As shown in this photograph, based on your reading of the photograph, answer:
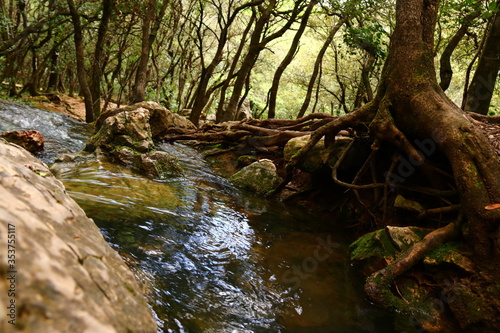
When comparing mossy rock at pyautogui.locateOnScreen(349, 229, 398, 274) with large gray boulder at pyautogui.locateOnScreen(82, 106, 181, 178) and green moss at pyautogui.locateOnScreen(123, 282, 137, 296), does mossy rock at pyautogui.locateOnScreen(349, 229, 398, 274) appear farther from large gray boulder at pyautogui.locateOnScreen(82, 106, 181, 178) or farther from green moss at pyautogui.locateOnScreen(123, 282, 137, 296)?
large gray boulder at pyautogui.locateOnScreen(82, 106, 181, 178)

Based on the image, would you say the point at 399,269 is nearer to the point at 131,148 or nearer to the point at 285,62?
the point at 131,148

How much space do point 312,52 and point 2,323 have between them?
25316mm

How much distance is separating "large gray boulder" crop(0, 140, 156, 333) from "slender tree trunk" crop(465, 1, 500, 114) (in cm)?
814

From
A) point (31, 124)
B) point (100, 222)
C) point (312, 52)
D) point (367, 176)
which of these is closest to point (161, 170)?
point (100, 222)

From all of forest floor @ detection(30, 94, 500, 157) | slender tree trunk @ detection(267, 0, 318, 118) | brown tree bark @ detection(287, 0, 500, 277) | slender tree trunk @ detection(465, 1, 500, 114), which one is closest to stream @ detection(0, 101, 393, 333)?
brown tree bark @ detection(287, 0, 500, 277)

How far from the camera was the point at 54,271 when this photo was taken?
1.28 m

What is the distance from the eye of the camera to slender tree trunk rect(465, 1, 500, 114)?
22.3ft

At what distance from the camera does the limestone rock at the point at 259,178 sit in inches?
282

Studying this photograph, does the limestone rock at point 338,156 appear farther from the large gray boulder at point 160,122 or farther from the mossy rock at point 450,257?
the large gray boulder at point 160,122

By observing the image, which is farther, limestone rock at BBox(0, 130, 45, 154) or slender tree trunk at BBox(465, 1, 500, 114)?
slender tree trunk at BBox(465, 1, 500, 114)

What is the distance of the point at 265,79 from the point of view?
27.0 meters

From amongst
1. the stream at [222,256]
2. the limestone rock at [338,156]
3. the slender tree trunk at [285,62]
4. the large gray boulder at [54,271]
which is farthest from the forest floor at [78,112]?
the slender tree trunk at [285,62]

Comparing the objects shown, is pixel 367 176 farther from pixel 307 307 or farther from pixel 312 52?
pixel 312 52

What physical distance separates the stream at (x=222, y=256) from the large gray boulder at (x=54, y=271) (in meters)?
0.82
